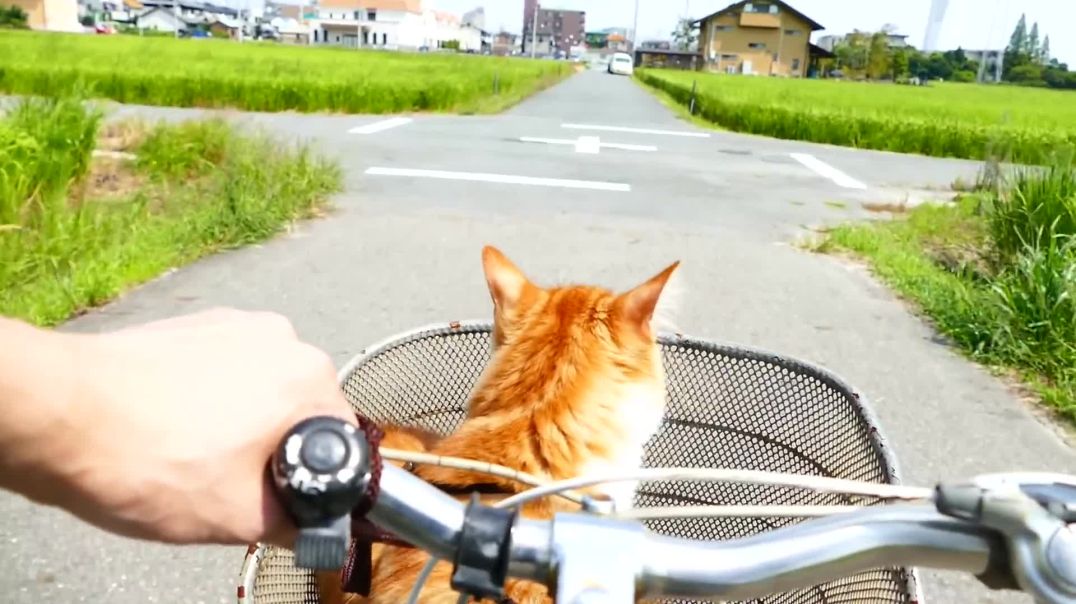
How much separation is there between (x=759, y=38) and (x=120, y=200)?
78562mm

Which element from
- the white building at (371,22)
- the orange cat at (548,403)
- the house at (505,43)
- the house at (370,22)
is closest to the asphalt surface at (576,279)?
the orange cat at (548,403)

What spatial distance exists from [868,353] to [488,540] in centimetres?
422

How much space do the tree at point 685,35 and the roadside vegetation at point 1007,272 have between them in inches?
3641

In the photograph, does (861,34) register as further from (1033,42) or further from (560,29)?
(560,29)

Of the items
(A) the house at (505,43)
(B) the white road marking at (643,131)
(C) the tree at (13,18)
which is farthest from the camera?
(A) the house at (505,43)

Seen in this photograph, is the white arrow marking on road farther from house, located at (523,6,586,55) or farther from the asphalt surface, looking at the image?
house, located at (523,6,586,55)

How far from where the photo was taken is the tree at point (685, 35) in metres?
98.6

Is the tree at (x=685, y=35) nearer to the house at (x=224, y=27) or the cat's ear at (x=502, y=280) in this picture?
the house at (x=224, y=27)

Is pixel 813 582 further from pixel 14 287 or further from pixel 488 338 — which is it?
pixel 14 287

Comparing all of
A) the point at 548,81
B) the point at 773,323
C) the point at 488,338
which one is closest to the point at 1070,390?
the point at 773,323

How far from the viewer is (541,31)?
144500 millimetres

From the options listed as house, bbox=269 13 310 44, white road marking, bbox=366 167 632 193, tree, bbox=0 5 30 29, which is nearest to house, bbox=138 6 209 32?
house, bbox=269 13 310 44

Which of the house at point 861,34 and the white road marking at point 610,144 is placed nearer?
the white road marking at point 610,144

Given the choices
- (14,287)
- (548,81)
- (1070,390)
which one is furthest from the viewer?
(548,81)
